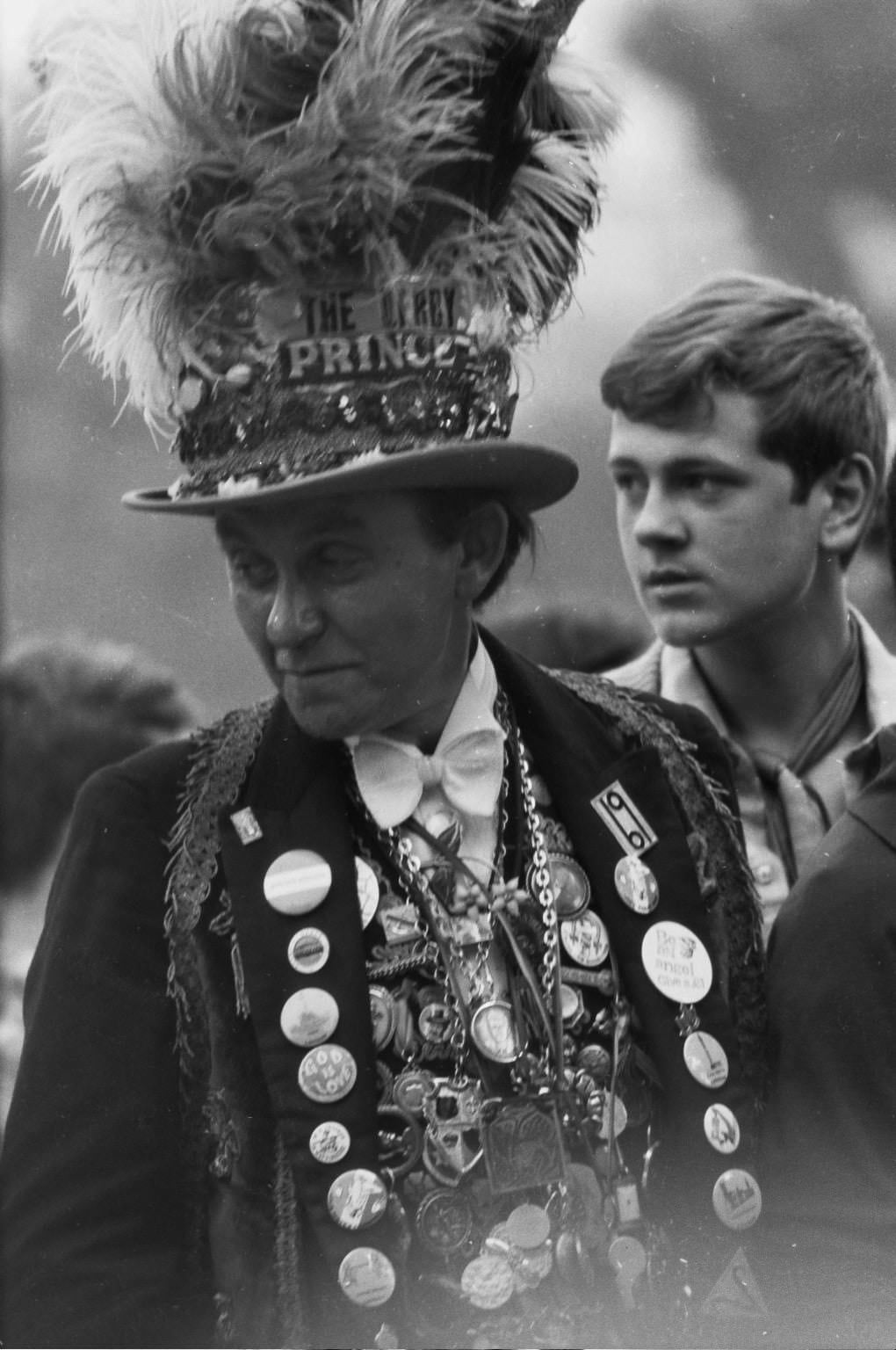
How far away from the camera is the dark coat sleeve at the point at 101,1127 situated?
83.5 inches

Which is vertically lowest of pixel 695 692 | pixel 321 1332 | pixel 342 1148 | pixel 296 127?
pixel 321 1332

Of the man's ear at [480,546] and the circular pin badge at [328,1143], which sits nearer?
the circular pin badge at [328,1143]

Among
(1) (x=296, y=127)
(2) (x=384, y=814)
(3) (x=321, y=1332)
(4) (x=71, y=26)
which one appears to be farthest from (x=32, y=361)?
(3) (x=321, y=1332)

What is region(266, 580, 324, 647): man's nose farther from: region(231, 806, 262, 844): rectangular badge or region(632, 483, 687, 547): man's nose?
region(632, 483, 687, 547): man's nose

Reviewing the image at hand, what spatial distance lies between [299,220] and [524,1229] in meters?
1.34

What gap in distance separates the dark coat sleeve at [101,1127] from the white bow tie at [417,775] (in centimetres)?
31

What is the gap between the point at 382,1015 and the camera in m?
2.28

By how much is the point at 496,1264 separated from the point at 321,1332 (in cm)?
24

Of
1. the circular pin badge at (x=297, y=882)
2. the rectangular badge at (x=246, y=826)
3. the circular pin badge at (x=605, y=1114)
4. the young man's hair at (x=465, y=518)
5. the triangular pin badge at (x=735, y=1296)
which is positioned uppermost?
the young man's hair at (x=465, y=518)

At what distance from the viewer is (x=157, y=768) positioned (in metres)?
2.36

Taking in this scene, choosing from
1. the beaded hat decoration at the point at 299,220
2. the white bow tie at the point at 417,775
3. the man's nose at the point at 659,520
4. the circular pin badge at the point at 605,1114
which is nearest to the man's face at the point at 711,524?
the man's nose at the point at 659,520

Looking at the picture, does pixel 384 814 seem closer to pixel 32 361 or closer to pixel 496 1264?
pixel 496 1264

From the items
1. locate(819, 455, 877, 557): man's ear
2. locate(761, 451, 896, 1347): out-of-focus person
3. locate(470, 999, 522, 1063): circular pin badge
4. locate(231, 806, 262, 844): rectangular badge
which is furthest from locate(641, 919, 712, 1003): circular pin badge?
locate(819, 455, 877, 557): man's ear

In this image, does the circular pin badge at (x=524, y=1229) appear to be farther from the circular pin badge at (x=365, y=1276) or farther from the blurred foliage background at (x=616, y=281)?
the blurred foliage background at (x=616, y=281)
